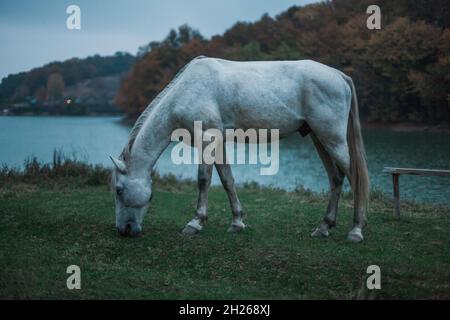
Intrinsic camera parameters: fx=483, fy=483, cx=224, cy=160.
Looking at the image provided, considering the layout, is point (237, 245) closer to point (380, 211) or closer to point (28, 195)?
point (380, 211)

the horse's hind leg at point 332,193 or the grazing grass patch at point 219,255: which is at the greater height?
the horse's hind leg at point 332,193

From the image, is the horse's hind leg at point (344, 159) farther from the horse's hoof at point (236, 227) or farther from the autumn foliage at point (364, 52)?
the autumn foliage at point (364, 52)

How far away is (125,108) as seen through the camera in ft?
203

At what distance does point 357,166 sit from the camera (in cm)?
638

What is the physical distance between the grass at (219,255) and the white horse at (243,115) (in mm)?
585

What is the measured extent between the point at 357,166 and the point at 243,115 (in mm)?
1651

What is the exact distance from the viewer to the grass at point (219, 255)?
4570mm

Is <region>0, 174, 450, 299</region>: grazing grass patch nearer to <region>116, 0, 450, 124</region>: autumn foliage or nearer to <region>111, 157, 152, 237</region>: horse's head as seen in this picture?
<region>111, 157, 152, 237</region>: horse's head

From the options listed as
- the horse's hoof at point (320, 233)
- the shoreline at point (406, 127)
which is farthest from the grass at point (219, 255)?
the shoreline at point (406, 127)

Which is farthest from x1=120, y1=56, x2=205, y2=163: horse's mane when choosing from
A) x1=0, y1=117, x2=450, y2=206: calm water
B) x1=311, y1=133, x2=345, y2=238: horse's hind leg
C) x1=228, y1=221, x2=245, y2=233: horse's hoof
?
x1=0, y1=117, x2=450, y2=206: calm water

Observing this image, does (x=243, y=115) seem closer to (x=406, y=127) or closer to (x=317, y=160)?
(x=317, y=160)

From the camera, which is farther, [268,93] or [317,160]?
[317,160]

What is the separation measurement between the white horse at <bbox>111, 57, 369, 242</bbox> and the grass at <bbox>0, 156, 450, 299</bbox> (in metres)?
0.58

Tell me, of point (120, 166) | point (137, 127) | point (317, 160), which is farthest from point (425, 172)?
point (317, 160)
